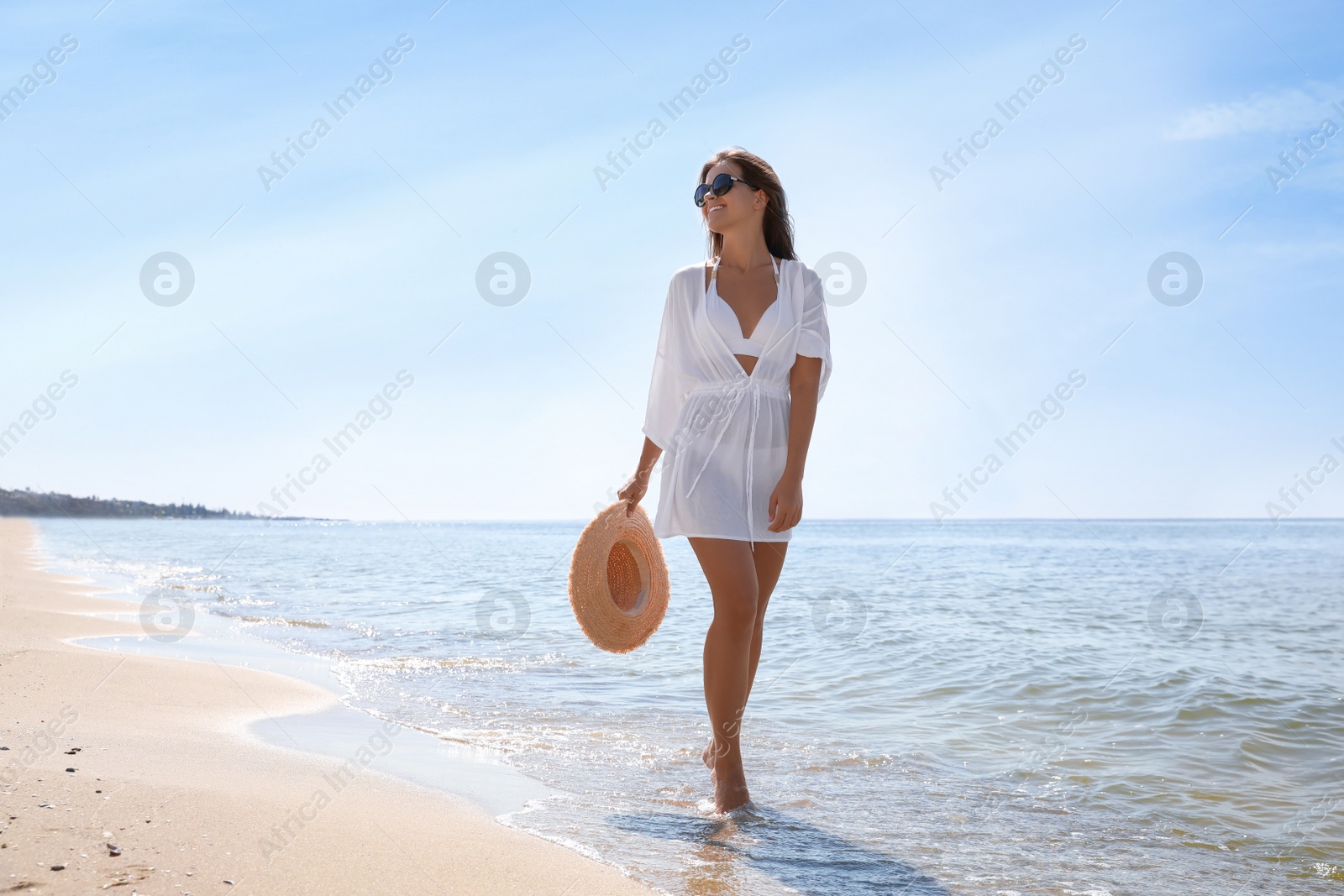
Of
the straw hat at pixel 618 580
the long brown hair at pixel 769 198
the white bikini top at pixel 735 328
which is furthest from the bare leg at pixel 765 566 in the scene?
the long brown hair at pixel 769 198

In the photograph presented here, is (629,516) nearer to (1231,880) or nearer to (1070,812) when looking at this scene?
(1070,812)

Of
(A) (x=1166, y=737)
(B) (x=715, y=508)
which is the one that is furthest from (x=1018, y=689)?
(B) (x=715, y=508)

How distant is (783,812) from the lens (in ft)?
10.0

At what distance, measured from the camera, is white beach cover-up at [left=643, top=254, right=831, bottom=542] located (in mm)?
3045

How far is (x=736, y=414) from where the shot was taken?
306 cm

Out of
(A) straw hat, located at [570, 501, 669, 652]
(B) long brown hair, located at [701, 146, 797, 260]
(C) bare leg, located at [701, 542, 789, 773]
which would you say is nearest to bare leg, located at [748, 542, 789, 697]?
(C) bare leg, located at [701, 542, 789, 773]

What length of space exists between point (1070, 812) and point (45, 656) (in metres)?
5.18

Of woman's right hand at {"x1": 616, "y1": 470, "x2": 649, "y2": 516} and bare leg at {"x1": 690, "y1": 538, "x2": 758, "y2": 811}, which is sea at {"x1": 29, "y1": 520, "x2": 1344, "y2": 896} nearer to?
bare leg at {"x1": 690, "y1": 538, "x2": 758, "y2": 811}

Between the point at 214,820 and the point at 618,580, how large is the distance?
1.70 meters

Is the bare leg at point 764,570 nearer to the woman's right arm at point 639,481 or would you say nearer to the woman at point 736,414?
the woman at point 736,414

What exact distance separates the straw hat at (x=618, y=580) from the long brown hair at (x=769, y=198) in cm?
112

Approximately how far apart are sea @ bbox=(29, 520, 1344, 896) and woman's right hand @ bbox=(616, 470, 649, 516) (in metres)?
1.06

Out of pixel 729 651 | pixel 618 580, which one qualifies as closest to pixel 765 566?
pixel 729 651

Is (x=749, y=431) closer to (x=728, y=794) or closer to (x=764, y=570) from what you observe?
(x=764, y=570)
